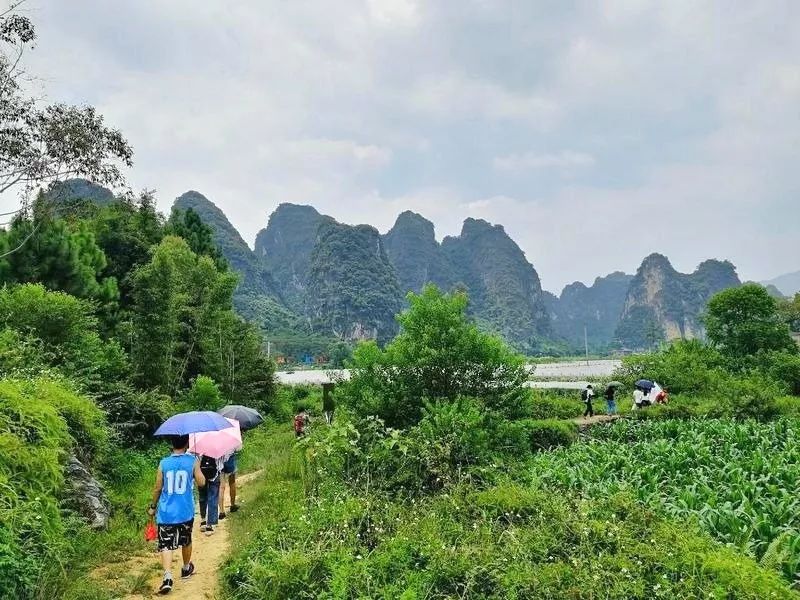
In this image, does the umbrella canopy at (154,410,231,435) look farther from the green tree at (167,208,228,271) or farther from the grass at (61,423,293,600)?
the green tree at (167,208,228,271)

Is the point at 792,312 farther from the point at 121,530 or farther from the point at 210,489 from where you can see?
the point at 121,530

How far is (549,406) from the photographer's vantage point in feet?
75.0

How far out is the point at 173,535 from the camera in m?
5.02

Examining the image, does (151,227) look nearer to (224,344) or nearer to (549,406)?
(224,344)

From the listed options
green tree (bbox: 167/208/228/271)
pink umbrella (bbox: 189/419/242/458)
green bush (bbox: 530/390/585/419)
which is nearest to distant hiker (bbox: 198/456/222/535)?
pink umbrella (bbox: 189/419/242/458)

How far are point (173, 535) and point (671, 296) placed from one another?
6115 inches

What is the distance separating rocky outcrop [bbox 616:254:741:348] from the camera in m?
139

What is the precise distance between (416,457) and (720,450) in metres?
5.62

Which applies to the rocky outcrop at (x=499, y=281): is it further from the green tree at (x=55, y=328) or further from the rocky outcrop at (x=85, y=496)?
the rocky outcrop at (x=85, y=496)

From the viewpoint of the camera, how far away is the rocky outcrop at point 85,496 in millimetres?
6348

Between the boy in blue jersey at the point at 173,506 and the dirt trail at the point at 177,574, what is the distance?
18 centimetres

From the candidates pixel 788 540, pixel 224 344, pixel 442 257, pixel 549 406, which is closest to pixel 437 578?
pixel 788 540

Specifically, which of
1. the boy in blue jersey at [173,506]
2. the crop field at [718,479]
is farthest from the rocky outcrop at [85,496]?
the crop field at [718,479]

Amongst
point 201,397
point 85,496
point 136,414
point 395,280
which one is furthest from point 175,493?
point 395,280
